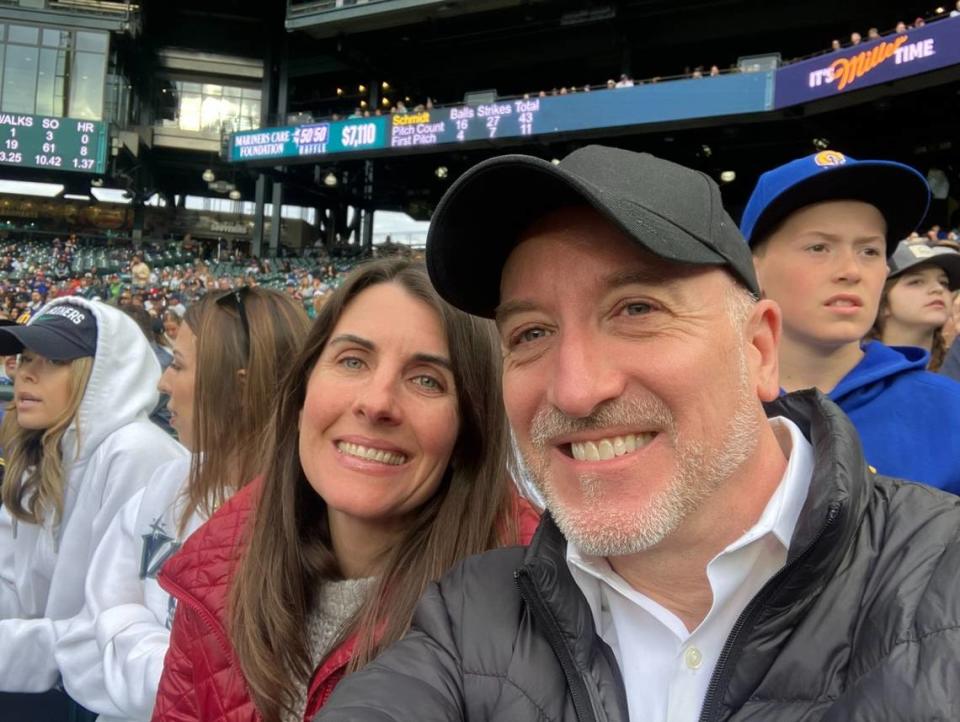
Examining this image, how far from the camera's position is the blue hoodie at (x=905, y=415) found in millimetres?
1680

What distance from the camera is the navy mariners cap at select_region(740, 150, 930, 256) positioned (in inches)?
71.1

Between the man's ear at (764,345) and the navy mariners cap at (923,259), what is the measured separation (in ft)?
4.89

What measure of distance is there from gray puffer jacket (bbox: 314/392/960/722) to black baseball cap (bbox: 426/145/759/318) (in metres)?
0.35

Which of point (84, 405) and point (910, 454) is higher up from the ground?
point (910, 454)

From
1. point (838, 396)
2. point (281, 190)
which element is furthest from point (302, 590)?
point (281, 190)

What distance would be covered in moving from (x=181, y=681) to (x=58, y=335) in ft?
5.68

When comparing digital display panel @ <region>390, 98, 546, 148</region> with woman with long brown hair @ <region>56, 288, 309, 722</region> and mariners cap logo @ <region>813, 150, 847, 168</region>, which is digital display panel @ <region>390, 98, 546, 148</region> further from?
mariners cap logo @ <region>813, 150, 847, 168</region>

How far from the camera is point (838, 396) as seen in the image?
6.22 ft

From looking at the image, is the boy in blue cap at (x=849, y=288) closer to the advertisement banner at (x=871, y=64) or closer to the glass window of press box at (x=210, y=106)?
the advertisement banner at (x=871, y=64)

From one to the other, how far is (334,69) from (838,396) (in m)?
29.2

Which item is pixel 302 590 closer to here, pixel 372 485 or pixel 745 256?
pixel 372 485

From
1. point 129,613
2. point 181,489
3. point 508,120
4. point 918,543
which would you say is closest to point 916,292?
point 918,543

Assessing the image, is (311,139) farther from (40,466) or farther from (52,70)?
(40,466)

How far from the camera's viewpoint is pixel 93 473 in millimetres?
2688
